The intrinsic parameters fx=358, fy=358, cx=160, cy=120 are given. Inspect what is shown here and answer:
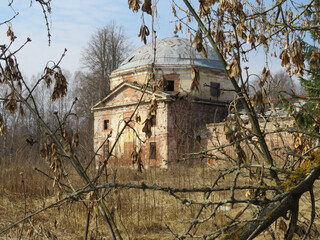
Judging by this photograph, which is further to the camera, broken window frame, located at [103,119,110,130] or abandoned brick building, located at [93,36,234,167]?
broken window frame, located at [103,119,110,130]

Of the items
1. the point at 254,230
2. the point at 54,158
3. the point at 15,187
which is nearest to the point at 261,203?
the point at 254,230

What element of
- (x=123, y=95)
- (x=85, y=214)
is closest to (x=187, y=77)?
(x=123, y=95)

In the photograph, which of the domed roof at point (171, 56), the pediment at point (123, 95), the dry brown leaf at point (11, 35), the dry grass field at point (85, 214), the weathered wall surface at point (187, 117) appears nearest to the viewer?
the dry brown leaf at point (11, 35)

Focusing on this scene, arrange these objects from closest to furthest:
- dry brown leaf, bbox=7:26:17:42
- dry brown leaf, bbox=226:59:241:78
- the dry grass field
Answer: dry brown leaf, bbox=226:59:241:78
dry brown leaf, bbox=7:26:17:42
the dry grass field

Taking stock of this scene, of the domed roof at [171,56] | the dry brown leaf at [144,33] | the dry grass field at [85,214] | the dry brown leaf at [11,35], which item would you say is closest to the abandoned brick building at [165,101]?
the domed roof at [171,56]

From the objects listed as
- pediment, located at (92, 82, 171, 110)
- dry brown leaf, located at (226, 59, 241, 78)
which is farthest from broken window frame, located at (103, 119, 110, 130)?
dry brown leaf, located at (226, 59, 241, 78)

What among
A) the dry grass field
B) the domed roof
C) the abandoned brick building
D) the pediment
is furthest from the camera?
the domed roof

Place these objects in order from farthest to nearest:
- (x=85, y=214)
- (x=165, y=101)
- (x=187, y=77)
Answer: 1. (x=187, y=77)
2. (x=165, y=101)
3. (x=85, y=214)

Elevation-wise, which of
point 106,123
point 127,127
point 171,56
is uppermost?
point 171,56

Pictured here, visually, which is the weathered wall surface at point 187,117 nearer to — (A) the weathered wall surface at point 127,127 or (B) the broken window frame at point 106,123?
(A) the weathered wall surface at point 127,127

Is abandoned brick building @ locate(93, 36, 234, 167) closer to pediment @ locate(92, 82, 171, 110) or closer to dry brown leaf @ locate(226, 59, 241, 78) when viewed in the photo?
pediment @ locate(92, 82, 171, 110)

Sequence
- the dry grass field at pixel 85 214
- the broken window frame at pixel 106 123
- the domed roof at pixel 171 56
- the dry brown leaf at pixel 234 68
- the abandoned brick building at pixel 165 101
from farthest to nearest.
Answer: the broken window frame at pixel 106 123 → the domed roof at pixel 171 56 → the abandoned brick building at pixel 165 101 → the dry grass field at pixel 85 214 → the dry brown leaf at pixel 234 68

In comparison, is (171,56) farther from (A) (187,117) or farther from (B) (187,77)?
(A) (187,117)

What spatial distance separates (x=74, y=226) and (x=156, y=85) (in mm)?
4943
